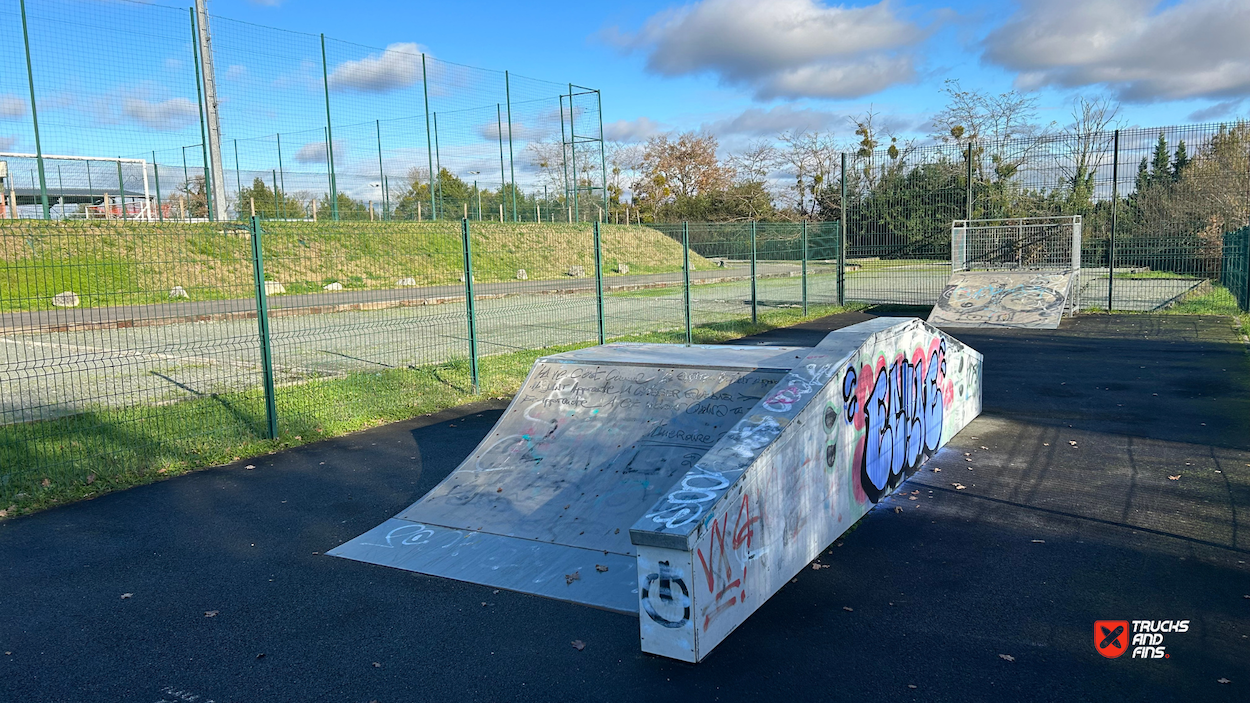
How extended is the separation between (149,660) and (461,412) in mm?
5444

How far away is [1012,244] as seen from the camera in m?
19.3

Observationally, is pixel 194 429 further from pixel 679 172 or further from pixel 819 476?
pixel 679 172

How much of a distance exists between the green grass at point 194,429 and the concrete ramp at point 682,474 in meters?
2.73

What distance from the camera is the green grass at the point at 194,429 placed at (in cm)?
650

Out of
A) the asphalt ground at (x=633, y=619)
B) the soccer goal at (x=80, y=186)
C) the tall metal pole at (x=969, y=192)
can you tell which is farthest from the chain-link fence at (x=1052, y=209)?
the soccer goal at (x=80, y=186)

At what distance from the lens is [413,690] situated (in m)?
3.44

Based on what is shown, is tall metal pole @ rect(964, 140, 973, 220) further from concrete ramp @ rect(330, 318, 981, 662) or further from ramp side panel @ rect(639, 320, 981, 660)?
ramp side panel @ rect(639, 320, 981, 660)

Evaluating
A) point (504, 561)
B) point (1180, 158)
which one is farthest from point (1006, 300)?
point (504, 561)

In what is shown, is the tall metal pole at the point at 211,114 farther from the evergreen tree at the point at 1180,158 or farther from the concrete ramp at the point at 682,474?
the evergreen tree at the point at 1180,158

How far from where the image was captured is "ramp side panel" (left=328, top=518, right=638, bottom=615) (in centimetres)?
439

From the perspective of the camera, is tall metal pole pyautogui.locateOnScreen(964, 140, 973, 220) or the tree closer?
tall metal pole pyautogui.locateOnScreen(964, 140, 973, 220)

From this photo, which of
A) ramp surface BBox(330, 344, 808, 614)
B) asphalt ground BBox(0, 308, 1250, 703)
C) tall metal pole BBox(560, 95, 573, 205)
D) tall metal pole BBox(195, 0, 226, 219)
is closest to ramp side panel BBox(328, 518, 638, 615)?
ramp surface BBox(330, 344, 808, 614)

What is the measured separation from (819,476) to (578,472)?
186 centimetres

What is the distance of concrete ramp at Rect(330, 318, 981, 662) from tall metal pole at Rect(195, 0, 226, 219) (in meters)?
18.3
